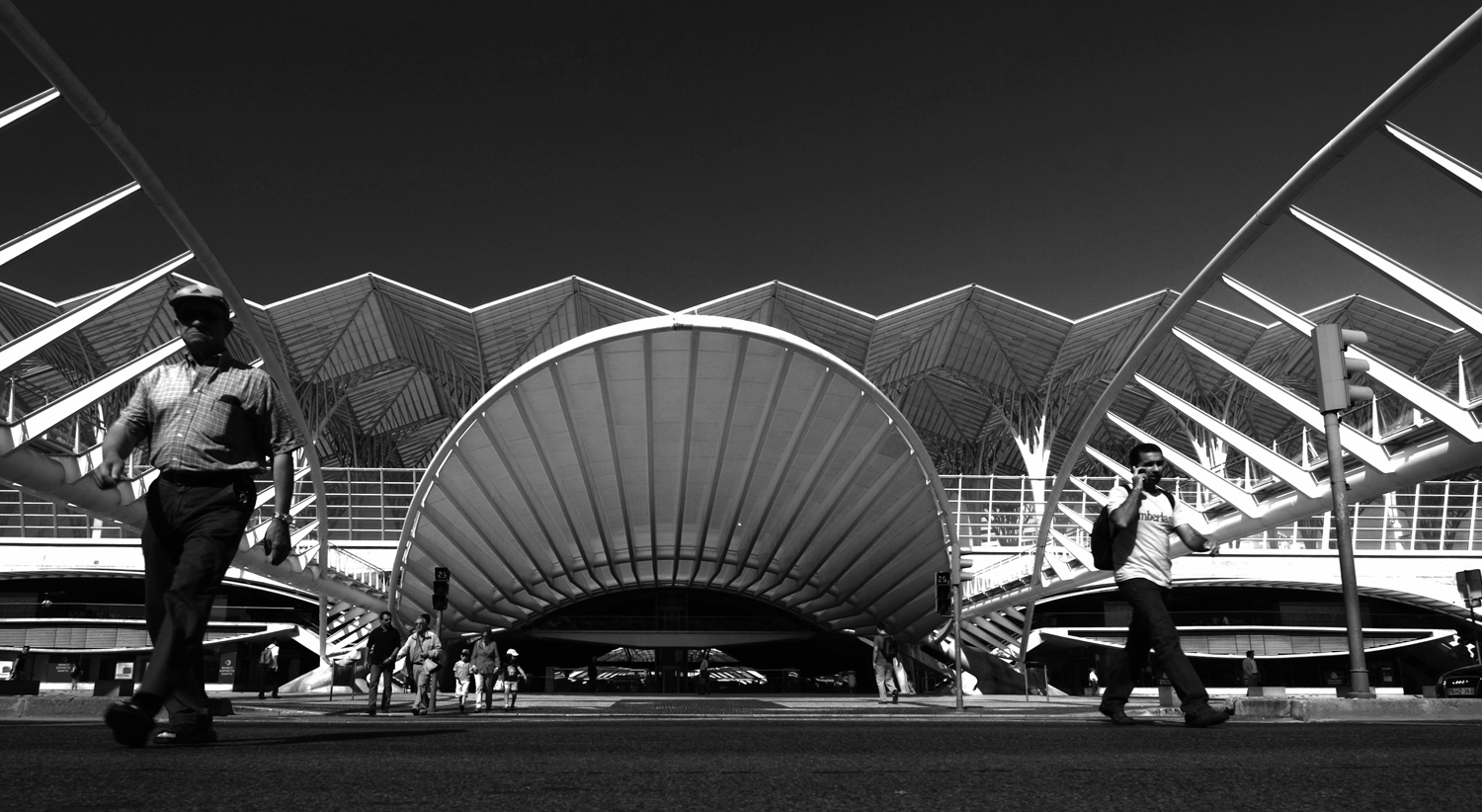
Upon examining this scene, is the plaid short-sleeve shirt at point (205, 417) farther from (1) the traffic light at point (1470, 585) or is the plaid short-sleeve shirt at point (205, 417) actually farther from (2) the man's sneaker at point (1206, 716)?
(1) the traffic light at point (1470, 585)

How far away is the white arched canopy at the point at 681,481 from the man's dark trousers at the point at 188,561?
22.4 m

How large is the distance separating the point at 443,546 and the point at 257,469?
3305cm

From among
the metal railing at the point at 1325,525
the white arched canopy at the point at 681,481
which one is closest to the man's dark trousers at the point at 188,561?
the white arched canopy at the point at 681,481

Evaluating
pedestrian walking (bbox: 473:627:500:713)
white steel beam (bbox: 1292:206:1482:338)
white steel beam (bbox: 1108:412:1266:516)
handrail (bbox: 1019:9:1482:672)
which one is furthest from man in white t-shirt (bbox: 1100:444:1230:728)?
pedestrian walking (bbox: 473:627:500:713)

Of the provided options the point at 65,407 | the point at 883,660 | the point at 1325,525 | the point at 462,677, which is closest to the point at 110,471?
the point at 65,407

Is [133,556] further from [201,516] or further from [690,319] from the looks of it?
[201,516]

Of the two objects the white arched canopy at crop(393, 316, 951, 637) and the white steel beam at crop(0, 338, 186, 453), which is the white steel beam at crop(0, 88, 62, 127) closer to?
the white steel beam at crop(0, 338, 186, 453)

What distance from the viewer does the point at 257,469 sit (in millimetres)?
4566

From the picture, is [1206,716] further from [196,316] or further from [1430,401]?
[1430,401]

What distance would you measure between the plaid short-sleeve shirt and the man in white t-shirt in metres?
4.80

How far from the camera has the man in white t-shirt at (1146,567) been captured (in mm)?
6312

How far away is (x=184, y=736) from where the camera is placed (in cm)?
423

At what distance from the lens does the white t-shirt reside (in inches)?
257

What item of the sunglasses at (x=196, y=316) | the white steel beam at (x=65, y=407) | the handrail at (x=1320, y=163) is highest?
the handrail at (x=1320, y=163)
